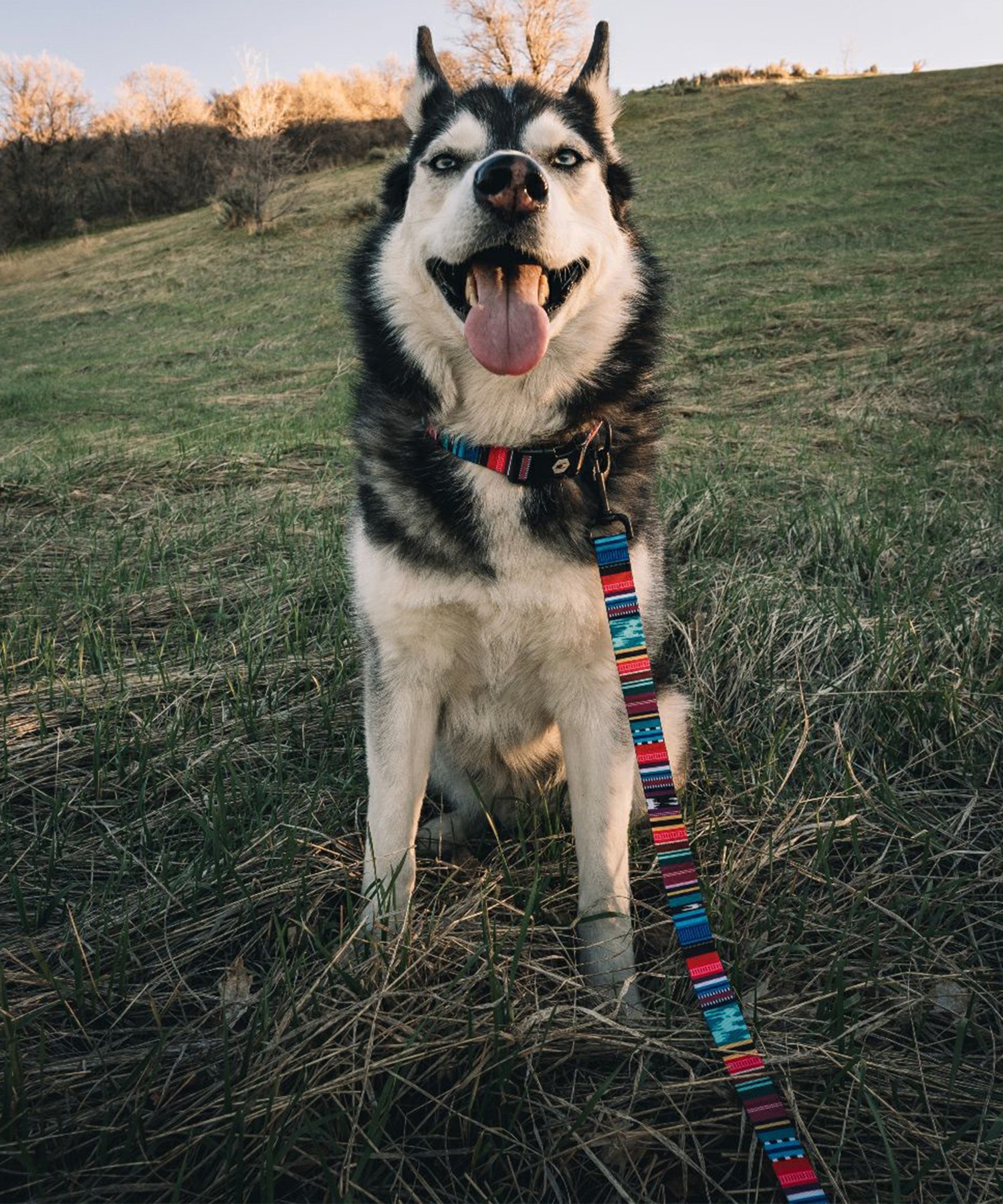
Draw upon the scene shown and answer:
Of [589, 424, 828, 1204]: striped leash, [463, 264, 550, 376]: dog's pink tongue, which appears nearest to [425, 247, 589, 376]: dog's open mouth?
[463, 264, 550, 376]: dog's pink tongue

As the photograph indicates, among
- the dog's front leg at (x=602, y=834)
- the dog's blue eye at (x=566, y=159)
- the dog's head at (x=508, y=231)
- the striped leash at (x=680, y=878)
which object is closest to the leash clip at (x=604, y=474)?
the striped leash at (x=680, y=878)

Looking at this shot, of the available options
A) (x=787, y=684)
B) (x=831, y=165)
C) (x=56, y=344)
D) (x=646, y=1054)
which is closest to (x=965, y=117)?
(x=831, y=165)

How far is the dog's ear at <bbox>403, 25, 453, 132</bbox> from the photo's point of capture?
228cm

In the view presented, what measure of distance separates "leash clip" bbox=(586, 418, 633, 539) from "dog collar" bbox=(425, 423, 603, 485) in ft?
0.09

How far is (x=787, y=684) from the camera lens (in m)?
2.61

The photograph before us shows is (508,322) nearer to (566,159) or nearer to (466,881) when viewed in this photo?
(566,159)

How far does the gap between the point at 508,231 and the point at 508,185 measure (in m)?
0.09

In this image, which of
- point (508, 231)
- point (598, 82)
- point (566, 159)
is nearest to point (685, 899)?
point (508, 231)

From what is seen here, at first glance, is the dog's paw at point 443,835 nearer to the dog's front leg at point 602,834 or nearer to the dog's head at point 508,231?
the dog's front leg at point 602,834

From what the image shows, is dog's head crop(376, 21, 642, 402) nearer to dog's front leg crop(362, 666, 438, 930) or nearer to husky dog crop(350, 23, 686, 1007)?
husky dog crop(350, 23, 686, 1007)

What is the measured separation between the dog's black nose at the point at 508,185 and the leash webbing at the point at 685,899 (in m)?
0.76

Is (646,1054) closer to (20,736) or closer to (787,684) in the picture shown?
(787,684)

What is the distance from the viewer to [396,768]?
1842 millimetres

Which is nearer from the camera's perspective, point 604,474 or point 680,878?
point 680,878
